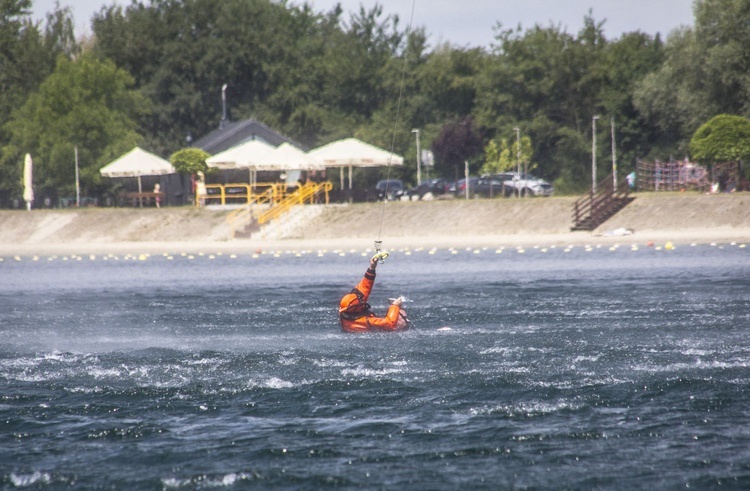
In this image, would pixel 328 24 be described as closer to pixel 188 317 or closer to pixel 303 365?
pixel 188 317

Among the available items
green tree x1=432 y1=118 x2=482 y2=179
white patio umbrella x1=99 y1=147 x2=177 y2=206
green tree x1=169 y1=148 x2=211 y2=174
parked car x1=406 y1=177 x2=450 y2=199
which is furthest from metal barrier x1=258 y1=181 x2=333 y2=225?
green tree x1=432 y1=118 x2=482 y2=179

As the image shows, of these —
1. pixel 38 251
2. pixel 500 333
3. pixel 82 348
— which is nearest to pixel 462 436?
pixel 500 333

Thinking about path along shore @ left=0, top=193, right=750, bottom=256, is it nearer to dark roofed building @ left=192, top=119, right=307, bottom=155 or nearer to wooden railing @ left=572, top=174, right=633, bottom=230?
wooden railing @ left=572, top=174, right=633, bottom=230

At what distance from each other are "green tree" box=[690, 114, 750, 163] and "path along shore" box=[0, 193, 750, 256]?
212cm

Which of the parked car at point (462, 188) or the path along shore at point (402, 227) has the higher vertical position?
the parked car at point (462, 188)

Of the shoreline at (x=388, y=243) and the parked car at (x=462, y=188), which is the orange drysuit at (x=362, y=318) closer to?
the shoreline at (x=388, y=243)

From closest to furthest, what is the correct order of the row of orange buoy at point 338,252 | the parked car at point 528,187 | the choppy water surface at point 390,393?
the choppy water surface at point 390,393, the row of orange buoy at point 338,252, the parked car at point 528,187

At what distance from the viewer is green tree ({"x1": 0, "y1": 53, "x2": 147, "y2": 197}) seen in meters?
61.5

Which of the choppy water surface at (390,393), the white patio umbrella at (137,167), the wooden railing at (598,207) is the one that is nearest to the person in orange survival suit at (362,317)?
the choppy water surface at (390,393)

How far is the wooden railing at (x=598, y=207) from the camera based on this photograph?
4344 cm

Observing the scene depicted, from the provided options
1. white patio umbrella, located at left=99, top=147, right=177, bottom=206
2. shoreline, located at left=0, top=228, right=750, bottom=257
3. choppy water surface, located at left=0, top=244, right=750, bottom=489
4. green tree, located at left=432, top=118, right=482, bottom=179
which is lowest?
choppy water surface, located at left=0, top=244, right=750, bottom=489

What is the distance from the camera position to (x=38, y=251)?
47719mm

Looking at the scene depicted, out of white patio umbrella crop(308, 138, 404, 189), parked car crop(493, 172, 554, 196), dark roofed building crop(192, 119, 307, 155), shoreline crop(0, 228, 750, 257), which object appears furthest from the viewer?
dark roofed building crop(192, 119, 307, 155)

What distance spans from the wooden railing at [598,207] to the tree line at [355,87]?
39.1 ft
